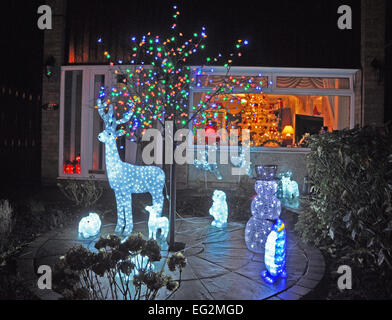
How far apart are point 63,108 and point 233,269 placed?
302 inches

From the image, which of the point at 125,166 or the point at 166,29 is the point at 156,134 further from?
the point at 125,166

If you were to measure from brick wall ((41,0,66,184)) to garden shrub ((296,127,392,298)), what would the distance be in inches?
297

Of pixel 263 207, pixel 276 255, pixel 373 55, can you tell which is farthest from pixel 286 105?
pixel 276 255

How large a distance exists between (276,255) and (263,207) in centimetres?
88

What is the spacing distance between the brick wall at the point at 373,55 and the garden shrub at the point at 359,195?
5.71 metres

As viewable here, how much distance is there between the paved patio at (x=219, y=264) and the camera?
328 cm

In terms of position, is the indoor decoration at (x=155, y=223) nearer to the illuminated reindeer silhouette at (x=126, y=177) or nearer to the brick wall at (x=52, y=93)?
the illuminated reindeer silhouette at (x=126, y=177)

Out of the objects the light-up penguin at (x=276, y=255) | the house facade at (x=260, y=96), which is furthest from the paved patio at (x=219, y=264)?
the house facade at (x=260, y=96)

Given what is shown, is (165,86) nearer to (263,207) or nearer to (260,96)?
(263,207)

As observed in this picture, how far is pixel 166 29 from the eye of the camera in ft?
32.1

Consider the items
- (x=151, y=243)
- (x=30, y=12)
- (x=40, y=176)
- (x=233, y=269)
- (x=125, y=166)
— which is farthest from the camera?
(x=40, y=176)

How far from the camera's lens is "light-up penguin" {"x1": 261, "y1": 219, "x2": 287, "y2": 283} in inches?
140

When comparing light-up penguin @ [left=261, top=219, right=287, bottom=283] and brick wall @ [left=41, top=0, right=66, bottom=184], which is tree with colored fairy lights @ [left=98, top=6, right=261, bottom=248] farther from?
brick wall @ [left=41, top=0, right=66, bottom=184]

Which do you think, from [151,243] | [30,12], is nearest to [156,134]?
[30,12]
